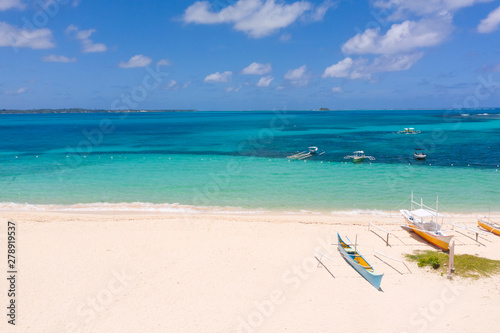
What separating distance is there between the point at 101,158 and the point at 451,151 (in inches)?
2008

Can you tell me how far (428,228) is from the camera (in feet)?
57.1

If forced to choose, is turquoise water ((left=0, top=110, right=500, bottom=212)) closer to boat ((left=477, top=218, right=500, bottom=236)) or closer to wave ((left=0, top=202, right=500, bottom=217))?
wave ((left=0, top=202, right=500, bottom=217))

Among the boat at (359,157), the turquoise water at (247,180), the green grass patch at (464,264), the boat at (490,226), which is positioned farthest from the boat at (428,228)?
the boat at (359,157)

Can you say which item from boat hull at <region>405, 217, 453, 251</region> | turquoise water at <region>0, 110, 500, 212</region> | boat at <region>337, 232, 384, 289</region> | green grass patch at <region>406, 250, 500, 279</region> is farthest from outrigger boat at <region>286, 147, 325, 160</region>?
green grass patch at <region>406, 250, 500, 279</region>

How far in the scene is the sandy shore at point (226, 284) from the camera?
10.9m

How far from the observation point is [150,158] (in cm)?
4391

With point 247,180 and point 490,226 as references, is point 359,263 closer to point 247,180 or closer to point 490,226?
point 490,226

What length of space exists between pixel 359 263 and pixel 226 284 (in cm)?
595

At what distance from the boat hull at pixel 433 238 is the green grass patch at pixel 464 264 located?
621mm

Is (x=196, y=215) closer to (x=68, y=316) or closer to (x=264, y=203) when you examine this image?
(x=264, y=203)

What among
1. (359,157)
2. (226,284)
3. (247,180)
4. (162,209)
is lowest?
(226,284)

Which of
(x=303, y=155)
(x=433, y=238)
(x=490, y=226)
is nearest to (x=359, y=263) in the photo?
(x=433, y=238)

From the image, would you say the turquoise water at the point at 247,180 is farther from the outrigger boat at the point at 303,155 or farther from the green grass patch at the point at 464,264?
the green grass patch at the point at 464,264

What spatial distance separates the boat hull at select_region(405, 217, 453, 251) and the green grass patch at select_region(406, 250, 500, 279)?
621 millimetres
